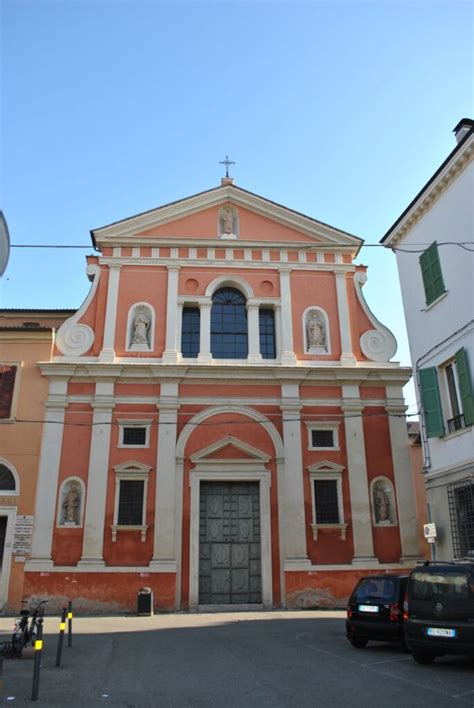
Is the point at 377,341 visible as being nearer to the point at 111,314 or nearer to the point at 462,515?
the point at 462,515

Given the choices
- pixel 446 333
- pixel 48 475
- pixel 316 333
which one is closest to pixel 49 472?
pixel 48 475

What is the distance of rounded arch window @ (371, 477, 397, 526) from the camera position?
18.8 meters

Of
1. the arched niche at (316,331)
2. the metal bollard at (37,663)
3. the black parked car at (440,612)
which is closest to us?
the metal bollard at (37,663)

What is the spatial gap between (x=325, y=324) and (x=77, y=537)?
421 inches

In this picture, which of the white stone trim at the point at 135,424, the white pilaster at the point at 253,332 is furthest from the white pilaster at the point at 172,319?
the white pilaster at the point at 253,332

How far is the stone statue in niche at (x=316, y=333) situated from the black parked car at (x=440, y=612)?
39.9ft

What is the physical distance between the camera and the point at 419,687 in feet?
24.0

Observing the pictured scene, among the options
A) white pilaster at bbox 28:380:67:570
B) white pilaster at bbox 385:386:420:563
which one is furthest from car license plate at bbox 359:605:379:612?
white pilaster at bbox 28:380:67:570

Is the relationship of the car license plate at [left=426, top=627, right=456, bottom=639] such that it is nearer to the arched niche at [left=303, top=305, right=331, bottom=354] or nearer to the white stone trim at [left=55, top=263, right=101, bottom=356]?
the arched niche at [left=303, top=305, right=331, bottom=354]

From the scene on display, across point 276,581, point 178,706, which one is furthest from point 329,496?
point 178,706

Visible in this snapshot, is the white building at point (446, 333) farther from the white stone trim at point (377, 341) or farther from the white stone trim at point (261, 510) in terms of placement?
the white stone trim at point (261, 510)

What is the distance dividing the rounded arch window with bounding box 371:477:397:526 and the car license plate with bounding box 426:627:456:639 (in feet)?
34.2

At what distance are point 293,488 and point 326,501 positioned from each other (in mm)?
1178

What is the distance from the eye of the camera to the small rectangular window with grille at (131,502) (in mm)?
18172
